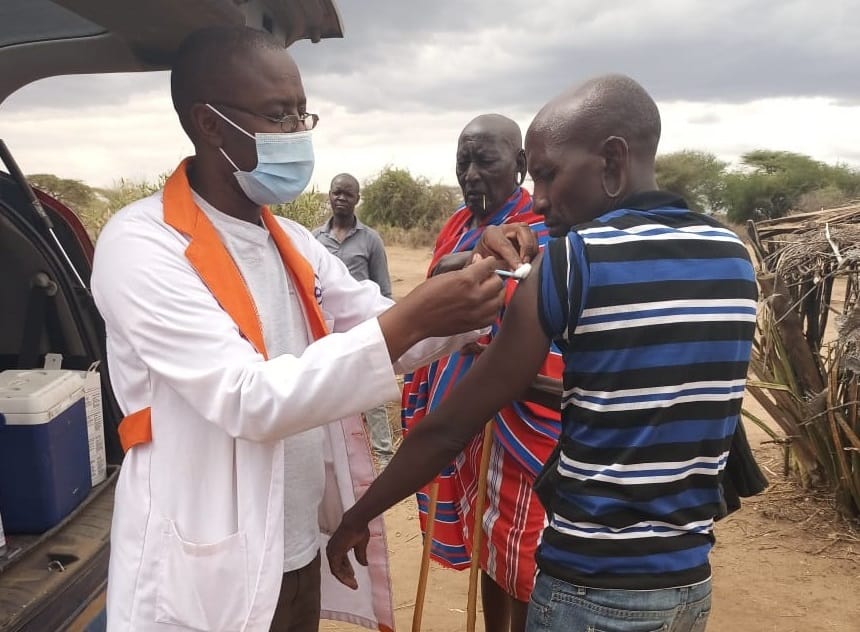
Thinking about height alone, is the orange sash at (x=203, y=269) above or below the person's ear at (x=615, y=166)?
below

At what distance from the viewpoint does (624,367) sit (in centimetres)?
134

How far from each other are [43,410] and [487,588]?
1.79 meters

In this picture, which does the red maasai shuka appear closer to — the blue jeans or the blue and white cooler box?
the blue jeans

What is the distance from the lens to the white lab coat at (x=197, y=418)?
58.9 inches

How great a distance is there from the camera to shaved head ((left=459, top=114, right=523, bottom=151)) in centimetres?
311

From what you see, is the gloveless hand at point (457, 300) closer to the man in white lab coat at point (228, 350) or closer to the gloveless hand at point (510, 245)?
the man in white lab coat at point (228, 350)

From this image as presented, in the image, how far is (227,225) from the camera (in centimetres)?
186

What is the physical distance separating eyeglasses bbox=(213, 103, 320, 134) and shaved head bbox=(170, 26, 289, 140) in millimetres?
52

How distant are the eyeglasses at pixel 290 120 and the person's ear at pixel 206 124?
4cm

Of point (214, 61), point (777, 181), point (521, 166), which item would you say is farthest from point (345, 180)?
point (777, 181)

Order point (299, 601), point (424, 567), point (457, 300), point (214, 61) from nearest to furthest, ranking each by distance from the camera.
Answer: point (457, 300) < point (214, 61) < point (299, 601) < point (424, 567)

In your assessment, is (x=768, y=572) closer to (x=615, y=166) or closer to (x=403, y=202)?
(x=615, y=166)

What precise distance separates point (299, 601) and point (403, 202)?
2290 centimetres

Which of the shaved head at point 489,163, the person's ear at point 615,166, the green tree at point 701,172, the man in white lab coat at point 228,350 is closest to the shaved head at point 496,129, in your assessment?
the shaved head at point 489,163
